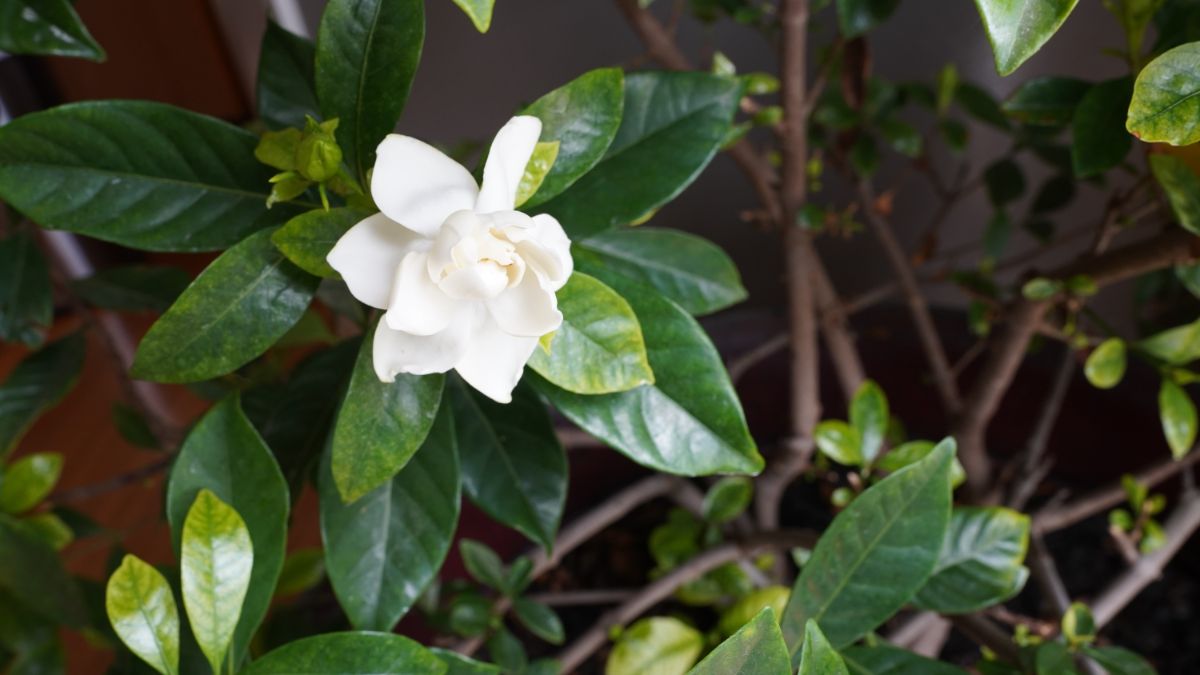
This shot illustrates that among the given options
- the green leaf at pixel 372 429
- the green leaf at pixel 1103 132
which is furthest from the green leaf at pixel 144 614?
the green leaf at pixel 1103 132

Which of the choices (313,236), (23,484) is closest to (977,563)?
(313,236)

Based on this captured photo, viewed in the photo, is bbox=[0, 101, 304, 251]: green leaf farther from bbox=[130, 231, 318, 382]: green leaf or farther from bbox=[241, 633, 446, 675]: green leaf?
bbox=[241, 633, 446, 675]: green leaf

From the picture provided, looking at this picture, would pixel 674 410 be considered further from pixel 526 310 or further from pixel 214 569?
pixel 214 569

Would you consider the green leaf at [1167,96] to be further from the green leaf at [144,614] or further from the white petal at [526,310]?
the green leaf at [144,614]

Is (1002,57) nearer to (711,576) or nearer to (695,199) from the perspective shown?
(711,576)

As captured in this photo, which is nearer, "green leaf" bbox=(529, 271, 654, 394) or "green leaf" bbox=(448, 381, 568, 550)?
"green leaf" bbox=(529, 271, 654, 394)

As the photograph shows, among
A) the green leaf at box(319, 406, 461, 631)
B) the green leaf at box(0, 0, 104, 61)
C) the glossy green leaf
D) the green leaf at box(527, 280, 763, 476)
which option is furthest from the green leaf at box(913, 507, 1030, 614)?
the green leaf at box(0, 0, 104, 61)

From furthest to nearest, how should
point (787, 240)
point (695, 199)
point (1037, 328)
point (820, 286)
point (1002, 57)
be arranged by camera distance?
point (695, 199) → point (820, 286) → point (787, 240) → point (1037, 328) → point (1002, 57)

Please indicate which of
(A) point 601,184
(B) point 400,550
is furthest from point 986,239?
(B) point 400,550
